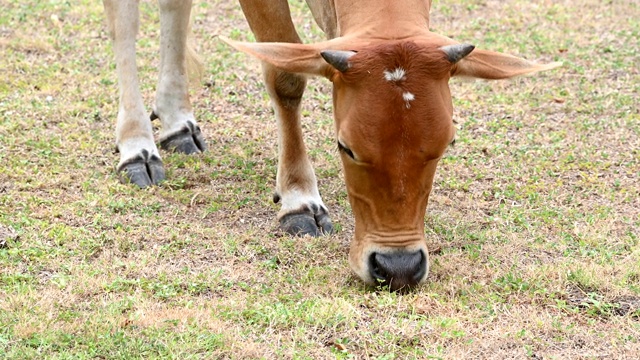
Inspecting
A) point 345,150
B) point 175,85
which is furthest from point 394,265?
point 175,85

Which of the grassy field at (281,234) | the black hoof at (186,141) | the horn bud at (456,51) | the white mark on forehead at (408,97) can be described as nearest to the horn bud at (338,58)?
the white mark on forehead at (408,97)

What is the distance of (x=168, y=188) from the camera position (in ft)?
22.2

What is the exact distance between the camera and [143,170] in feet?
22.4

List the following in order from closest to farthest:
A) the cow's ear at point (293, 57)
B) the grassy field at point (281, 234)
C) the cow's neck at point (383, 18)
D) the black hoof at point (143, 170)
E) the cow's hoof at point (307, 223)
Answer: the grassy field at point (281, 234)
the cow's ear at point (293, 57)
the cow's neck at point (383, 18)
the cow's hoof at point (307, 223)
the black hoof at point (143, 170)

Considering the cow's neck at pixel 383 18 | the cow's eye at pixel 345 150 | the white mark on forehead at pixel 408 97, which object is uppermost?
the cow's neck at pixel 383 18

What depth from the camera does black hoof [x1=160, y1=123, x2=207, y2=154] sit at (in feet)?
24.6

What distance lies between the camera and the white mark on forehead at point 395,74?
191 inches

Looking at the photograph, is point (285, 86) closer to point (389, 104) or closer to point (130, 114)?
point (130, 114)

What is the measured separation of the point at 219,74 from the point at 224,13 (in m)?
1.94

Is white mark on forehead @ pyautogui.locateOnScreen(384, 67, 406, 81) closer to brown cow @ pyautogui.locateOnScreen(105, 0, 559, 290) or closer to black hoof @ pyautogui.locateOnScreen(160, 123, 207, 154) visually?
brown cow @ pyautogui.locateOnScreen(105, 0, 559, 290)

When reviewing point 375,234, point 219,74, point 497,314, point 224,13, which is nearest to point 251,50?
point 375,234

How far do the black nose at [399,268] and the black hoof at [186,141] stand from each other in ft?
9.07

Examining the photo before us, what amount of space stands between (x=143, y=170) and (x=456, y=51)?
8.82 feet

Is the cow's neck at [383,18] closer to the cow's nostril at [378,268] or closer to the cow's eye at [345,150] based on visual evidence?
the cow's eye at [345,150]
